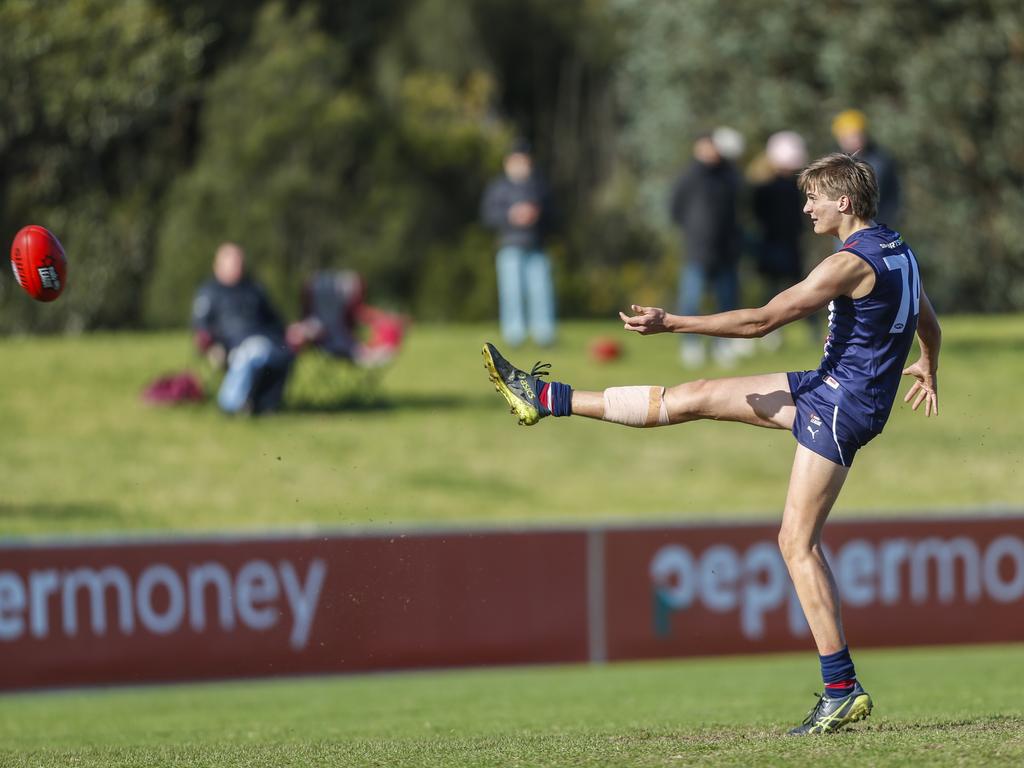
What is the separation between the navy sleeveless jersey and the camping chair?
1055cm

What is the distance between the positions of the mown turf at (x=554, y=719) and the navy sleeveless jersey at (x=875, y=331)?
138cm

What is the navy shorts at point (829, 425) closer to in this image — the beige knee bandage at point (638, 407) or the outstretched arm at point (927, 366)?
the outstretched arm at point (927, 366)

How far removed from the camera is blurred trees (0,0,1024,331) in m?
28.3

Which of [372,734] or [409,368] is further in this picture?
[409,368]

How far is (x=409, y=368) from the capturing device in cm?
1978

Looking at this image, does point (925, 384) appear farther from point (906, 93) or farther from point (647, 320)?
point (906, 93)

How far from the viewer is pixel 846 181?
6840mm

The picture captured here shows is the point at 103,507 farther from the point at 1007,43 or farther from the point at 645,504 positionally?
the point at 1007,43

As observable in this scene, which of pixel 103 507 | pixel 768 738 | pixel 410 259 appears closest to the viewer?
pixel 768 738

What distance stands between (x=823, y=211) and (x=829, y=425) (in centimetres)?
87

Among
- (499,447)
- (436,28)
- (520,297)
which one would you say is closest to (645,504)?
(499,447)

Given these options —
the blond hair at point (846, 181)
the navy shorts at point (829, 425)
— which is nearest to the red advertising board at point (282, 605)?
the navy shorts at point (829, 425)

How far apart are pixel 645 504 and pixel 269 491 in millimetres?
3625

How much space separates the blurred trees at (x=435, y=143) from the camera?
92.8ft
